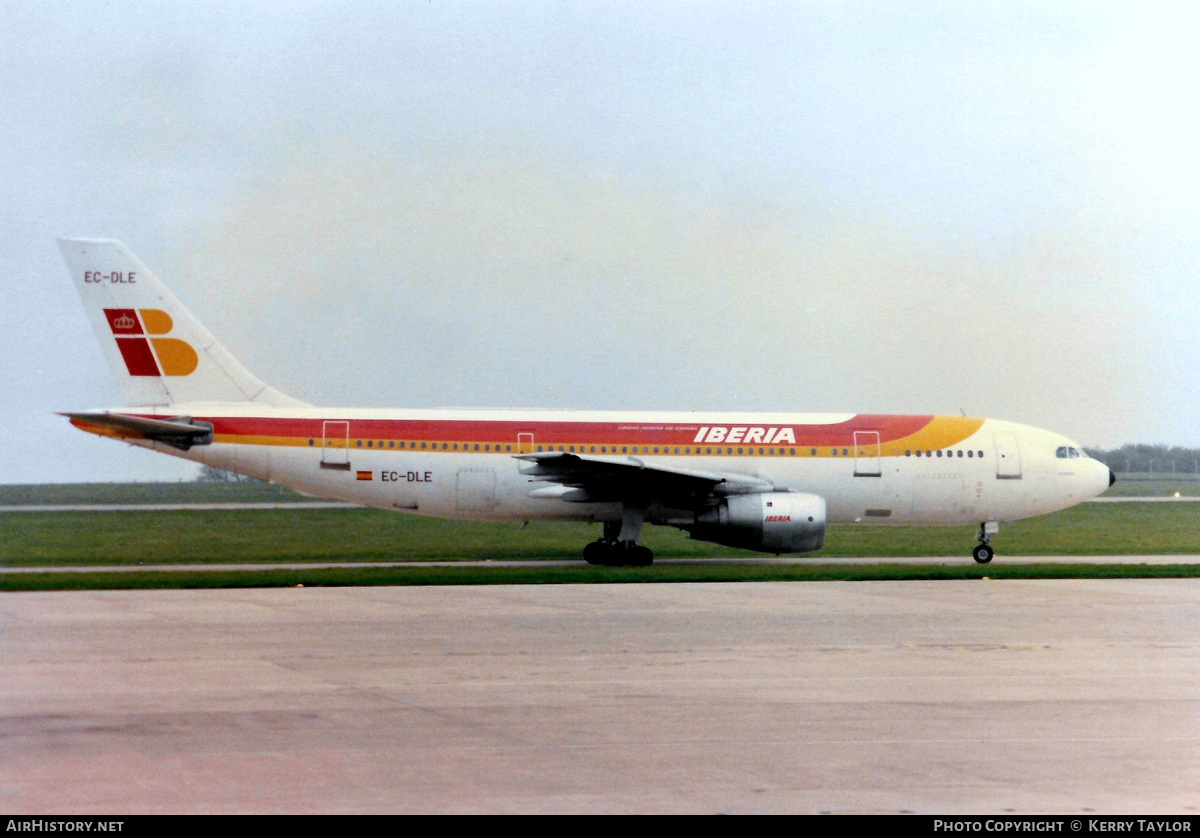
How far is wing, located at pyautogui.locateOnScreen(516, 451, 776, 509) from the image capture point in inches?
922

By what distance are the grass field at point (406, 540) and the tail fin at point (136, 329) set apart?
3468mm

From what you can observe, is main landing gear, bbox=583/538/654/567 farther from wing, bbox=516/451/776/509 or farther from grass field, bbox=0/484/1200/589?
grass field, bbox=0/484/1200/589

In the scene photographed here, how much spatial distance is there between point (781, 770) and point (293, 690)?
4434 millimetres

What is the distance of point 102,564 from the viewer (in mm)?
23750

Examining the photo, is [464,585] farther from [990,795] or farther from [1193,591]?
[990,795]

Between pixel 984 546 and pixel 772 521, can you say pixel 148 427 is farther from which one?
pixel 984 546

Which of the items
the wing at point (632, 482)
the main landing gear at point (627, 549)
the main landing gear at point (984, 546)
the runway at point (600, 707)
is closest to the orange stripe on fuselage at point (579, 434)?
the wing at point (632, 482)

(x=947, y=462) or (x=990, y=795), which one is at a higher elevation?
(x=947, y=462)

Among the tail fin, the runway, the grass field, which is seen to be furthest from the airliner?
the runway

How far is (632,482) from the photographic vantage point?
955 inches

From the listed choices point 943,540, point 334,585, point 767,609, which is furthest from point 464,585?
point 943,540

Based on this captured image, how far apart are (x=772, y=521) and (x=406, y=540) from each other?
476 inches

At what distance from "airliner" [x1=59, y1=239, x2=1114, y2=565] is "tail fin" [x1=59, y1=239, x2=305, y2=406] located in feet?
0.09

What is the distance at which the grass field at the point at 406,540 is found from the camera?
25047 mm
